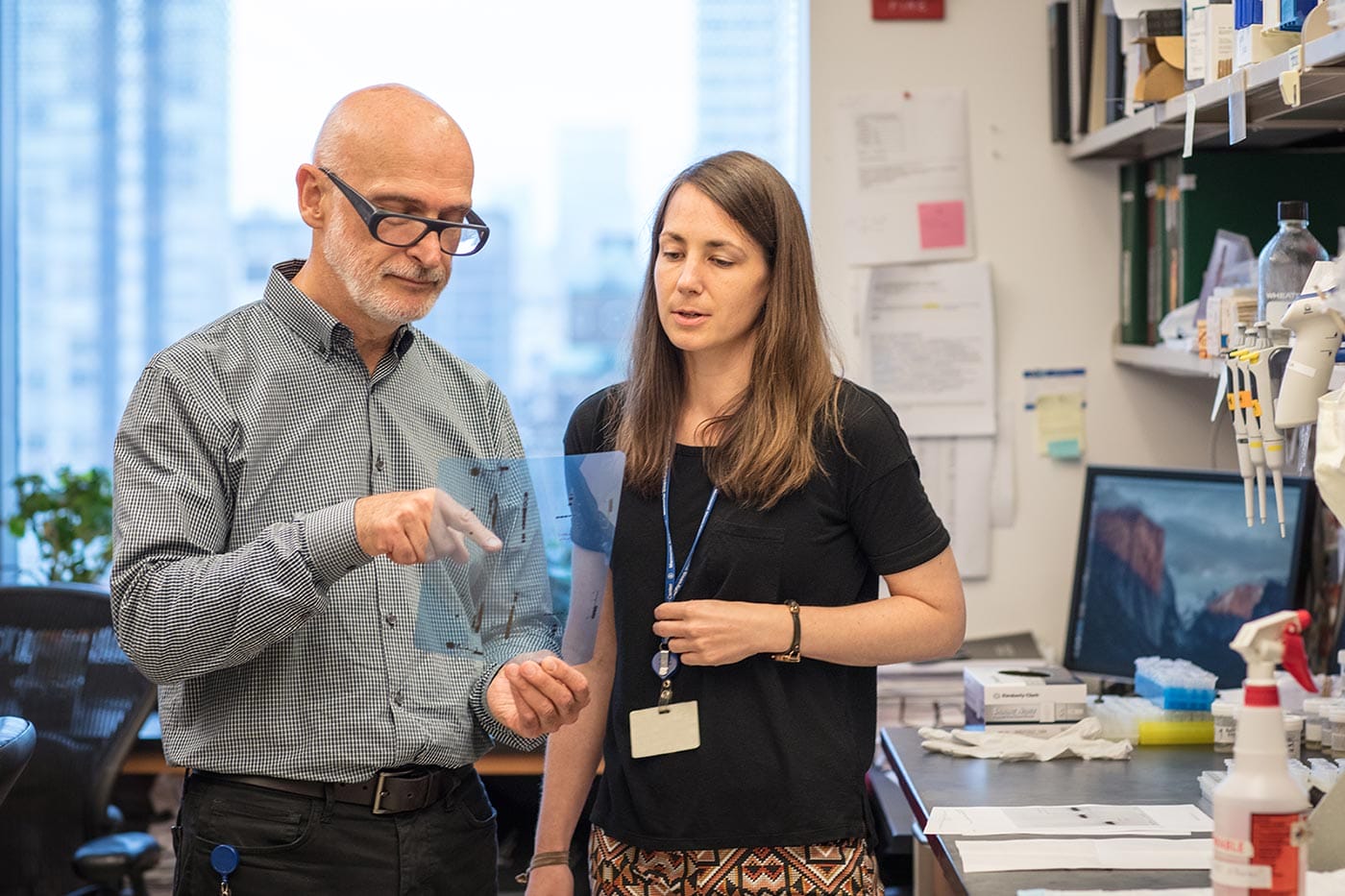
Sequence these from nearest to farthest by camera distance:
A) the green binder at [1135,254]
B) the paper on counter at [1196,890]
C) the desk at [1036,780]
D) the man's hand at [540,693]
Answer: the paper on counter at [1196,890] → the man's hand at [540,693] → the desk at [1036,780] → the green binder at [1135,254]

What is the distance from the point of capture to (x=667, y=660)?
1665mm

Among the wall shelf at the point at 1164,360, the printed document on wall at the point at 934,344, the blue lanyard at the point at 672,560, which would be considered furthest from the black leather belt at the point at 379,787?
the printed document on wall at the point at 934,344

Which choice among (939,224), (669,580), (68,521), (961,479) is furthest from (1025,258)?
(68,521)

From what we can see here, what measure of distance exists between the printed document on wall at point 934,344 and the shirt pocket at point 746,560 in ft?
4.80

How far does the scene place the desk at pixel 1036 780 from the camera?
6.00 ft

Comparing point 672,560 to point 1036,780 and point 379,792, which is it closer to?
point 379,792

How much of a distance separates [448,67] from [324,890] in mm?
2396

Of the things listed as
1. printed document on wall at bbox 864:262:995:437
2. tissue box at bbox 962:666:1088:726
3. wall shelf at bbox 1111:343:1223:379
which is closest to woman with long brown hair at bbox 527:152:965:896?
tissue box at bbox 962:666:1088:726

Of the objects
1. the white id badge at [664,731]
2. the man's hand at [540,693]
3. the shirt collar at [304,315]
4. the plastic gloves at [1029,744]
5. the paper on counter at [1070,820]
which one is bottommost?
the paper on counter at [1070,820]

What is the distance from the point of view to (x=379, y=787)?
5.32 feet

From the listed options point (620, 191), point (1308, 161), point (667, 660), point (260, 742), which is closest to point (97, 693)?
point (260, 742)

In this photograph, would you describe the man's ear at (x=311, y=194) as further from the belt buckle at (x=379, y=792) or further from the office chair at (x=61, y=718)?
the office chair at (x=61, y=718)

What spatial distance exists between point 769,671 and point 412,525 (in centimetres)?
48

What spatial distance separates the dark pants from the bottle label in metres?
0.94
